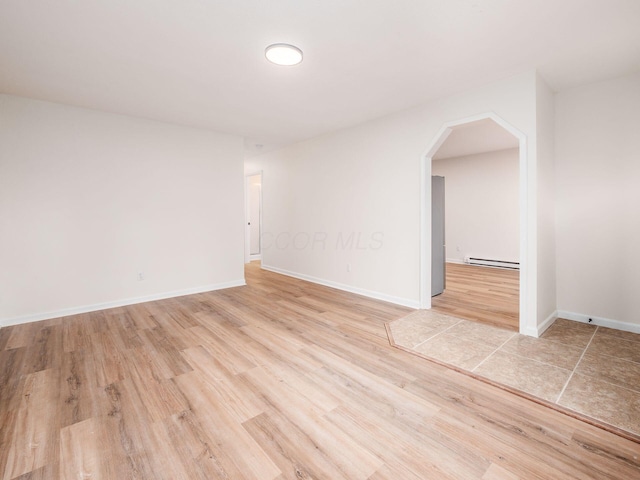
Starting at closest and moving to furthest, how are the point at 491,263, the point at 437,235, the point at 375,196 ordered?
the point at 375,196 → the point at 437,235 → the point at 491,263

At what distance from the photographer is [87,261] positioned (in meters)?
3.84

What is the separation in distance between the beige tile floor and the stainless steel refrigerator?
1.14 metres

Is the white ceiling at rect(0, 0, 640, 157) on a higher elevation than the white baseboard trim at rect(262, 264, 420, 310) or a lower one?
higher

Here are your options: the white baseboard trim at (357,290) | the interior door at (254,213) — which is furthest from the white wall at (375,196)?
the interior door at (254,213)

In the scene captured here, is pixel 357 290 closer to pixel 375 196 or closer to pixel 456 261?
pixel 375 196

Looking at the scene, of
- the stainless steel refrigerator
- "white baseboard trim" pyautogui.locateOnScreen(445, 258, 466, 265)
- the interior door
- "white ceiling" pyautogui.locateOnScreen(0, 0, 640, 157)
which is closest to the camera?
"white ceiling" pyautogui.locateOnScreen(0, 0, 640, 157)

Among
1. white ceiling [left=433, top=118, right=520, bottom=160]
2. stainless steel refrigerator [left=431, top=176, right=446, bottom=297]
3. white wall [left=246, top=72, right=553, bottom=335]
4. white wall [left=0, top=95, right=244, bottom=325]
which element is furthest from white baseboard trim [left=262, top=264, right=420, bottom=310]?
white ceiling [left=433, top=118, right=520, bottom=160]

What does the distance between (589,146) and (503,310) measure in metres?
2.16

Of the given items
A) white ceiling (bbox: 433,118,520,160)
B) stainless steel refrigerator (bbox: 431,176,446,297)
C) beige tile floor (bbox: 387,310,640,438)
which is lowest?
beige tile floor (bbox: 387,310,640,438)

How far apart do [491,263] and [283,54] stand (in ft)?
21.9

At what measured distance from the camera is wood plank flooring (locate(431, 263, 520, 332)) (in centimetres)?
354

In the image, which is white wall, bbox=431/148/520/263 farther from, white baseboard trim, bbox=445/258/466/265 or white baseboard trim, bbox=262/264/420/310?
white baseboard trim, bbox=262/264/420/310

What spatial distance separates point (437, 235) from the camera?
4461mm

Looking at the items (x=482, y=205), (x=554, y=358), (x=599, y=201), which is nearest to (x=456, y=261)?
(x=482, y=205)
